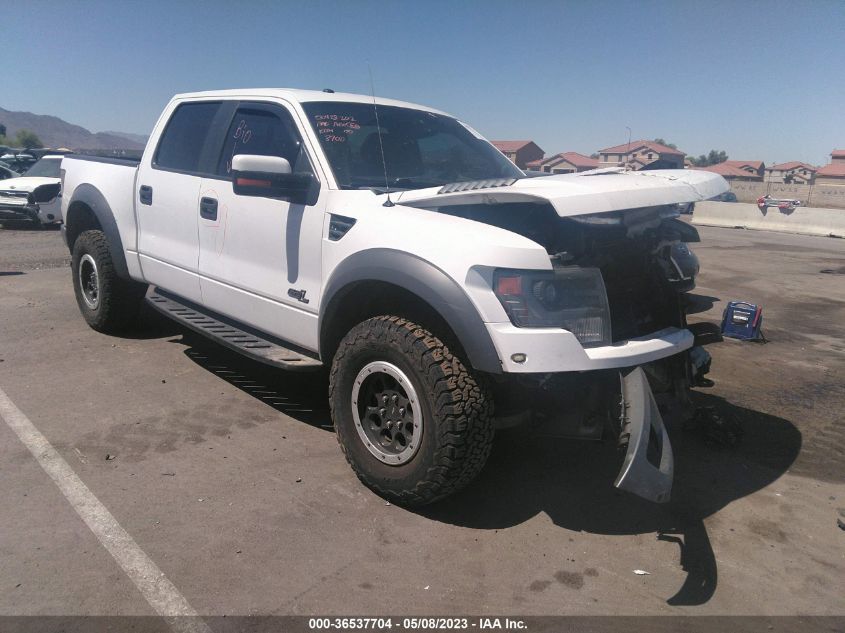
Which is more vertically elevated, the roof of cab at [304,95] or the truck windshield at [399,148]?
the roof of cab at [304,95]

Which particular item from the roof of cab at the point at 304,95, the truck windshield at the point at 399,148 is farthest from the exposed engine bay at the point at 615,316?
the roof of cab at the point at 304,95

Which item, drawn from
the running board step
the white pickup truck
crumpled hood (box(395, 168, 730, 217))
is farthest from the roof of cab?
the running board step

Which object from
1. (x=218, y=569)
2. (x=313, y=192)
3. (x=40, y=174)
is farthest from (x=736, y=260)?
(x=40, y=174)

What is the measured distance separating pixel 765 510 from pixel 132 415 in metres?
3.86

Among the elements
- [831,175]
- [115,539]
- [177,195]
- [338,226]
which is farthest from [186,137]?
[831,175]

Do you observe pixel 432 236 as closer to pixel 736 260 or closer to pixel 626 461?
pixel 626 461

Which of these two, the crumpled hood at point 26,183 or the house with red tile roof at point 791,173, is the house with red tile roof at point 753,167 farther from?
the crumpled hood at point 26,183

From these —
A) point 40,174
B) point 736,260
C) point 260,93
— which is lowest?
point 736,260

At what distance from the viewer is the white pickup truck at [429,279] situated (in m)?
2.89

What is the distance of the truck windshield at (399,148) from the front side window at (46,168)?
1449 cm

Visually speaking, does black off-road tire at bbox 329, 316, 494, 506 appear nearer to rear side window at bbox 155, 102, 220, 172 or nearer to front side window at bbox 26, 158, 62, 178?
rear side window at bbox 155, 102, 220, 172

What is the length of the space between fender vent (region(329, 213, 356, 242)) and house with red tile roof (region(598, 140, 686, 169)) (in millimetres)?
1846

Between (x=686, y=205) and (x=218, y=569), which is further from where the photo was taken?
(x=686, y=205)
